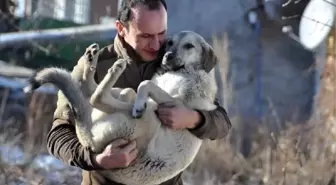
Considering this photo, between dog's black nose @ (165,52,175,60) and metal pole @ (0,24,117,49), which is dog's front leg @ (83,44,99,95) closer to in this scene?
dog's black nose @ (165,52,175,60)

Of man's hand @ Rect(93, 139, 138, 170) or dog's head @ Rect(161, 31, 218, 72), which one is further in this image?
dog's head @ Rect(161, 31, 218, 72)

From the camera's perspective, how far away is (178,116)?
2850 mm

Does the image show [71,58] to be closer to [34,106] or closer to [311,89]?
[34,106]

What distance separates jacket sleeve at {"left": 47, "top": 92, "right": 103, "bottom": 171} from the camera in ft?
9.45

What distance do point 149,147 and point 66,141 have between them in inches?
15.0

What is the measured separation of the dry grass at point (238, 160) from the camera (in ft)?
21.7

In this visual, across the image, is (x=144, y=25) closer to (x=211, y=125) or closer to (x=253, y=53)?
(x=211, y=125)

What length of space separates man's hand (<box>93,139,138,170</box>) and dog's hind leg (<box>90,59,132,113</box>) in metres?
0.14

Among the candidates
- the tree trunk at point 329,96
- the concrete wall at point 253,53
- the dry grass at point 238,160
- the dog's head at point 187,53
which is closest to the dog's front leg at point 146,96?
the dog's head at point 187,53

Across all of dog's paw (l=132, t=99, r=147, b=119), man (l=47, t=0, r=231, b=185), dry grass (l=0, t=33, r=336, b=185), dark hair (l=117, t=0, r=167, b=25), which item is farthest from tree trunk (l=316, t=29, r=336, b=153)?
dog's paw (l=132, t=99, r=147, b=119)

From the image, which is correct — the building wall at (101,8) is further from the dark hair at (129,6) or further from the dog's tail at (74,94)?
the dog's tail at (74,94)

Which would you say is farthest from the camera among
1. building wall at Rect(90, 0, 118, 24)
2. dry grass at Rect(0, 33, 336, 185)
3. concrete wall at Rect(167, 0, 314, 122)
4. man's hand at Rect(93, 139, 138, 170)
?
building wall at Rect(90, 0, 118, 24)

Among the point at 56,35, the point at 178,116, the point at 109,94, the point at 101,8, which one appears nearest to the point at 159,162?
the point at 178,116

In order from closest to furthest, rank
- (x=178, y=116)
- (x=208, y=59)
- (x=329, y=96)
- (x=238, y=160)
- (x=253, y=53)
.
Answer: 1. (x=178, y=116)
2. (x=208, y=59)
3. (x=329, y=96)
4. (x=238, y=160)
5. (x=253, y=53)
